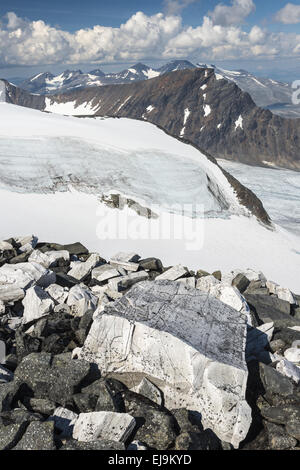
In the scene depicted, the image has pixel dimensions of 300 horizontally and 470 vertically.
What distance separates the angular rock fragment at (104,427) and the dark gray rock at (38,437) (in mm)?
561

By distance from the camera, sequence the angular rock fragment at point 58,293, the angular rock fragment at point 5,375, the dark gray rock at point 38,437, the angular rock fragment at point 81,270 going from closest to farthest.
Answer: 1. the dark gray rock at point 38,437
2. the angular rock fragment at point 5,375
3. the angular rock fragment at point 58,293
4. the angular rock fragment at point 81,270

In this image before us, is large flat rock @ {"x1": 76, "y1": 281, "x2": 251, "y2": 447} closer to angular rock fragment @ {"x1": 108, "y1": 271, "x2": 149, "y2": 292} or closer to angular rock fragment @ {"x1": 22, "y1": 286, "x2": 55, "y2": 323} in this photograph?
angular rock fragment @ {"x1": 22, "y1": 286, "x2": 55, "y2": 323}

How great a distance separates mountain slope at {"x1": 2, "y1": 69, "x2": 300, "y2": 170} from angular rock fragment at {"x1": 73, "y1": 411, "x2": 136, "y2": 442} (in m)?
134

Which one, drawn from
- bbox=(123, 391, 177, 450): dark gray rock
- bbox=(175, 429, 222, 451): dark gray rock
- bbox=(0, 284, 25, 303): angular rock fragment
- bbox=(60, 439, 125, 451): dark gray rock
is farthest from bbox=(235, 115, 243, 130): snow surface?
Answer: bbox=(60, 439, 125, 451): dark gray rock

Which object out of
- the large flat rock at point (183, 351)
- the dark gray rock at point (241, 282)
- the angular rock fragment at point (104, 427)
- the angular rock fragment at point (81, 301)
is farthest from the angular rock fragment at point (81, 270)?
the angular rock fragment at point (104, 427)

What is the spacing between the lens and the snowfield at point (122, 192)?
1673 centimetres

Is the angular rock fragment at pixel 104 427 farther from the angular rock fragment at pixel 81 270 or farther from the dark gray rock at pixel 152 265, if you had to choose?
the dark gray rock at pixel 152 265

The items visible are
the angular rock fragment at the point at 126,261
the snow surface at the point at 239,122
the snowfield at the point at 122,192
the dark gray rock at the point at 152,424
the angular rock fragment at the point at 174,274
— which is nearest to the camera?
the dark gray rock at the point at 152,424

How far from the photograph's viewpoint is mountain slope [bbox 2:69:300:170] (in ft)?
455

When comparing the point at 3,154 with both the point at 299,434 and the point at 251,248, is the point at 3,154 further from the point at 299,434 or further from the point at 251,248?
the point at 299,434

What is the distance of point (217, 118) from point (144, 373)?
15620cm

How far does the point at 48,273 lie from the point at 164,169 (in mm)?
13869

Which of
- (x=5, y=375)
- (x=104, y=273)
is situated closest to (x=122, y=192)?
(x=104, y=273)

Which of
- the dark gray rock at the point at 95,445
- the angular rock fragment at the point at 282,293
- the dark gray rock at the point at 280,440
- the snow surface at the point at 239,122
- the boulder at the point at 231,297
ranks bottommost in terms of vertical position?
the angular rock fragment at the point at 282,293
